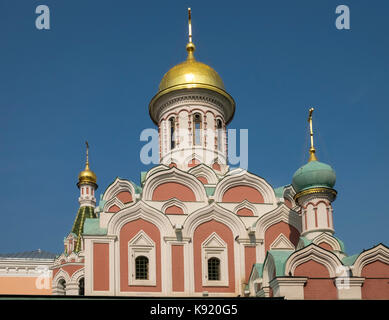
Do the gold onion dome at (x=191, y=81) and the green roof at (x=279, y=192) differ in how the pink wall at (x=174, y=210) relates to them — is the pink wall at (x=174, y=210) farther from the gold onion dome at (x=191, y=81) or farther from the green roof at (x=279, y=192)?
the gold onion dome at (x=191, y=81)

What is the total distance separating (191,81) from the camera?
2211cm

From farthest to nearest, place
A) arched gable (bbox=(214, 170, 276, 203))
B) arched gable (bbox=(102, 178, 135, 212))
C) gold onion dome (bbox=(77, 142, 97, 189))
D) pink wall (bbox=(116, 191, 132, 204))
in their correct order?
1. gold onion dome (bbox=(77, 142, 97, 189))
2. pink wall (bbox=(116, 191, 132, 204))
3. arched gable (bbox=(102, 178, 135, 212))
4. arched gable (bbox=(214, 170, 276, 203))

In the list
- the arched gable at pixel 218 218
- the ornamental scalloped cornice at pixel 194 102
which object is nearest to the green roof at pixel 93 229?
the arched gable at pixel 218 218

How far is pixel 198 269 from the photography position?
1858cm

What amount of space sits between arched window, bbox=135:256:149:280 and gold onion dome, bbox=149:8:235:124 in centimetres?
616

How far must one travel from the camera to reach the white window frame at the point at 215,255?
18500 millimetres

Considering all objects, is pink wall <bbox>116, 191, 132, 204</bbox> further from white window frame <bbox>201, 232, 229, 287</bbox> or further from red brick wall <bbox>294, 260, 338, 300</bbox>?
red brick wall <bbox>294, 260, 338, 300</bbox>

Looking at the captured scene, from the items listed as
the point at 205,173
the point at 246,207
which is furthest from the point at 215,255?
the point at 205,173

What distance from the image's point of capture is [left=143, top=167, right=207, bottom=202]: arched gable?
1972 centimetres

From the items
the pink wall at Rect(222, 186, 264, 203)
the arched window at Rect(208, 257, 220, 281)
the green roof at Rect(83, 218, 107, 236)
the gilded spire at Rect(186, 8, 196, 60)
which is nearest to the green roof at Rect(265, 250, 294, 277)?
the arched window at Rect(208, 257, 220, 281)

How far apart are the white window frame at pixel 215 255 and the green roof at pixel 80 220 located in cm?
838

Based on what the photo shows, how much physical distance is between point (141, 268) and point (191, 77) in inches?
272

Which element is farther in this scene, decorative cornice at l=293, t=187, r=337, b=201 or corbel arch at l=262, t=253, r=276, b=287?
decorative cornice at l=293, t=187, r=337, b=201

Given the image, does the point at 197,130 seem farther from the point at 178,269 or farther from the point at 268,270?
the point at 268,270
